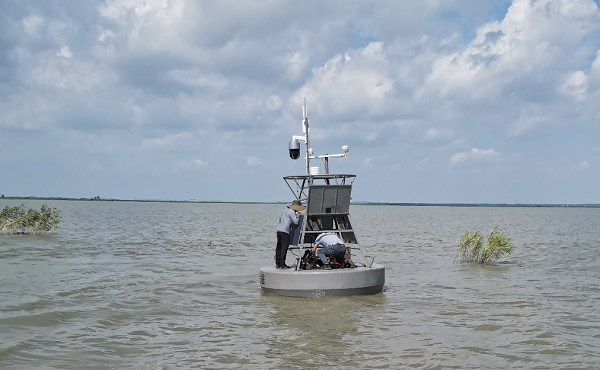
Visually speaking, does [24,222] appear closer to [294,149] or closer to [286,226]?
[286,226]

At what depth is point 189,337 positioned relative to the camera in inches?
388

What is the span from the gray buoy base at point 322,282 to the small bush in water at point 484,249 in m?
9.54

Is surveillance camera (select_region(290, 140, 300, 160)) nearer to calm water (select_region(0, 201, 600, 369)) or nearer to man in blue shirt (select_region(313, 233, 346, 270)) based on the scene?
man in blue shirt (select_region(313, 233, 346, 270))

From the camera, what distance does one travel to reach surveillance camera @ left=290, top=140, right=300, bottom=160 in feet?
45.7

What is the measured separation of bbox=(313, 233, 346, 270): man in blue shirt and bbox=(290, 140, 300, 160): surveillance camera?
2084 mm

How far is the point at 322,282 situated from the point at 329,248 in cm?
79

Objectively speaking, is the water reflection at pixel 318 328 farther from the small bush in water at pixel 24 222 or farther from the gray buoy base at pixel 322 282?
the small bush in water at pixel 24 222

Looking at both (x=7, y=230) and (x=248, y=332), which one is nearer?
(x=248, y=332)

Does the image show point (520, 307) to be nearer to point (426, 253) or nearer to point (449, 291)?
point (449, 291)

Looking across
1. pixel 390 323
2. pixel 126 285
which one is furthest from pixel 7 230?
pixel 390 323

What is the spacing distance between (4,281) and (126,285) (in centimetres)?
A: 345

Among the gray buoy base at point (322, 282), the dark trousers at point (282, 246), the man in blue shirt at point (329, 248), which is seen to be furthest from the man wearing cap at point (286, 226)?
the man in blue shirt at point (329, 248)

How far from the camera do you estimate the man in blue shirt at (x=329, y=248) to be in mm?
12992

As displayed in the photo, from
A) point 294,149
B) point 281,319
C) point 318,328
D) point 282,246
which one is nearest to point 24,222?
point 282,246
